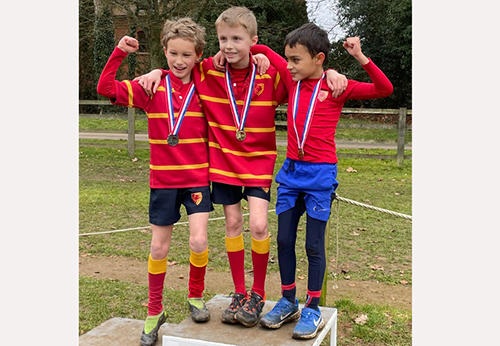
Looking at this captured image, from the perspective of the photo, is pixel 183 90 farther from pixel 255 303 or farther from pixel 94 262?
pixel 94 262

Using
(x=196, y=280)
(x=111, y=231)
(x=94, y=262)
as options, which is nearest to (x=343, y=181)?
(x=111, y=231)

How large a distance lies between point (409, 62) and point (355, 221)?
13.9 meters

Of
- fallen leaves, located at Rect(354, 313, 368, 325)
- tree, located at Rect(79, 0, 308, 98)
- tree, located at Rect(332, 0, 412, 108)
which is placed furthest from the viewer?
tree, located at Rect(332, 0, 412, 108)

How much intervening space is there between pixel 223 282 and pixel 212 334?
6.44ft

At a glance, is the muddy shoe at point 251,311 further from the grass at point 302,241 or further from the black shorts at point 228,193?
the grass at point 302,241

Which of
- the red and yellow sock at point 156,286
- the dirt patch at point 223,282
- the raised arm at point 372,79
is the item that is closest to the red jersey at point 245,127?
the raised arm at point 372,79

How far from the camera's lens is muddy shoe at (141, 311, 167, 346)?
3283 mm

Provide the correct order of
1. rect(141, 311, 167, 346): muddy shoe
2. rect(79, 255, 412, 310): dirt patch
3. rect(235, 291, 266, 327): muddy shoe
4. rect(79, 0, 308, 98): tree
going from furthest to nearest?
rect(79, 0, 308, 98): tree → rect(79, 255, 412, 310): dirt patch → rect(141, 311, 167, 346): muddy shoe → rect(235, 291, 266, 327): muddy shoe

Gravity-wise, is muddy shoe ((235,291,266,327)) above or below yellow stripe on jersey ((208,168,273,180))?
below

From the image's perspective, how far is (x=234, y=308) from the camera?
3279 mm

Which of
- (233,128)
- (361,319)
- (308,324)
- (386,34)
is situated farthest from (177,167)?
(386,34)

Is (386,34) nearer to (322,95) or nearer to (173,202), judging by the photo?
(322,95)

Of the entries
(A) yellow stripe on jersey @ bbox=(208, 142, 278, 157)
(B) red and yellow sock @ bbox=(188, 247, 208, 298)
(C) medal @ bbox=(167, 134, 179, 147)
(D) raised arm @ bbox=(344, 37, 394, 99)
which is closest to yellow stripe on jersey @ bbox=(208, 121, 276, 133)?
(A) yellow stripe on jersey @ bbox=(208, 142, 278, 157)

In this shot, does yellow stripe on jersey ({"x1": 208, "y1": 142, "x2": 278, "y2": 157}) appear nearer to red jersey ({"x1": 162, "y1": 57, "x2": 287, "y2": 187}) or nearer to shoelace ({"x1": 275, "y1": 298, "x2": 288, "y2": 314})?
red jersey ({"x1": 162, "y1": 57, "x2": 287, "y2": 187})
